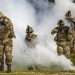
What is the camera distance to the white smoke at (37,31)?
11.2 meters

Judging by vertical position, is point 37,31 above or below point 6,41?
above

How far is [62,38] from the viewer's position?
11.4m

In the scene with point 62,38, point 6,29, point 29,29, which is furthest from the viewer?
point 62,38

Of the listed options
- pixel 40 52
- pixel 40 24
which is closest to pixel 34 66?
pixel 40 52

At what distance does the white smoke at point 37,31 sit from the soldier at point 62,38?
0.11m

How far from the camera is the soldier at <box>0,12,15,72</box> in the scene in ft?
36.7

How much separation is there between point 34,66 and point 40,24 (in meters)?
1.07

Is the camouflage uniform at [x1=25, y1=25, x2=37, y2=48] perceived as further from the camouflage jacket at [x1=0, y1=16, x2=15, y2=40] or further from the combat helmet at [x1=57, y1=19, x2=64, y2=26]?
the combat helmet at [x1=57, y1=19, x2=64, y2=26]

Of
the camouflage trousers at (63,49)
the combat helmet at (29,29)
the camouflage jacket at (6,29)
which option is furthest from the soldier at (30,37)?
the camouflage trousers at (63,49)

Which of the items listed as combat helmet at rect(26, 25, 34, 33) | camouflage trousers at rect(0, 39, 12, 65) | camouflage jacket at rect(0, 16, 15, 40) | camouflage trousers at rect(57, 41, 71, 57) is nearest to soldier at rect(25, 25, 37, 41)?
combat helmet at rect(26, 25, 34, 33)

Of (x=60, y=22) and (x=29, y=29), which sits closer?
(x=29, y=29)

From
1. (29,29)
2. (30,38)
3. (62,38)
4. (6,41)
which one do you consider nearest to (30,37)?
(30,38)

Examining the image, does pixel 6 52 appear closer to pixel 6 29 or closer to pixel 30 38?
pixel 6 29

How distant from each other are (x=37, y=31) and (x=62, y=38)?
66cm
